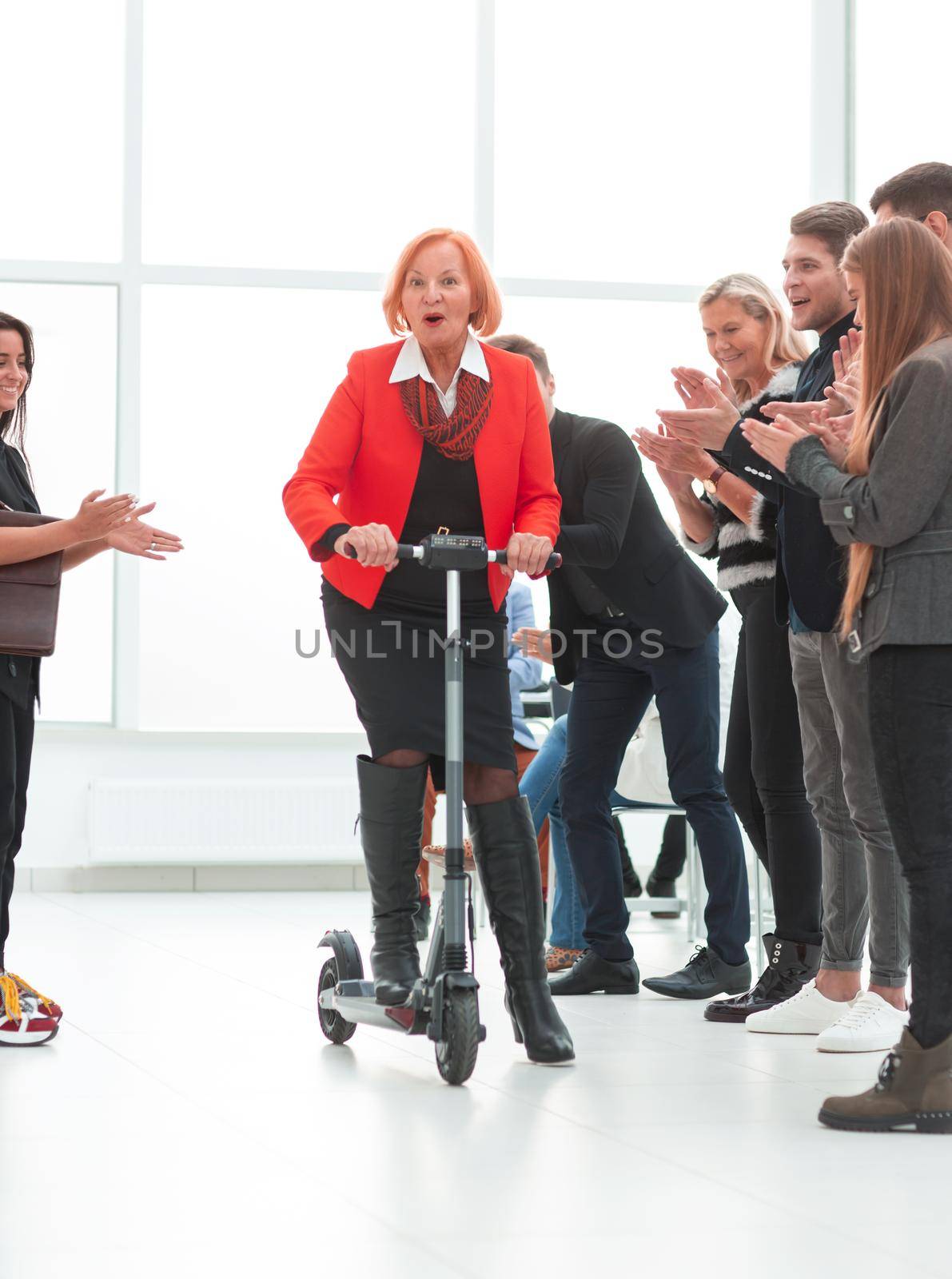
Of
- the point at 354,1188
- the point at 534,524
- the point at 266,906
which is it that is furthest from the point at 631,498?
the point at 266,906

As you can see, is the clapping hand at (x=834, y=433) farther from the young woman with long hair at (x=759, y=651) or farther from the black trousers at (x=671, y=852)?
the black trousers at (x=671, y=852)

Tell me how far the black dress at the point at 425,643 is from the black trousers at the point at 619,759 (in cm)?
88

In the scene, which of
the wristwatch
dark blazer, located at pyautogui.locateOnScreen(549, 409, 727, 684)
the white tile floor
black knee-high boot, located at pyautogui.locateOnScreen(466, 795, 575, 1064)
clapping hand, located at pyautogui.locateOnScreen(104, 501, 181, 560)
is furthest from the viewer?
dark blazer, located at pyautogui.locateOnScreen(549, 409, 727, 684)

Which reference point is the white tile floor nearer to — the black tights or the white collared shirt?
the black tights

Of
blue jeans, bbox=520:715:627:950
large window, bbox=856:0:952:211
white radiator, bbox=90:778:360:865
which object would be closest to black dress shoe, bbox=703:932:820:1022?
blue jeans, bbox=520:715:627:950

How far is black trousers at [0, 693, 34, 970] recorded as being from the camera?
2920 millimetres

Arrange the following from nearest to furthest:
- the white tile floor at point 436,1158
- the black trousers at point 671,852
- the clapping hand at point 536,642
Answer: the white tile floor at point 436,1158 < the clapping hand at point 536,642 < the black trousers at point 671,852

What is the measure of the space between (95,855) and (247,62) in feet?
10.3

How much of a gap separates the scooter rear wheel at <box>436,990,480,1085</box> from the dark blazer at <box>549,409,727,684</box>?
1.13 m

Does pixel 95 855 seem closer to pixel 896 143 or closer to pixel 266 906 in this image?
pixel 266 906

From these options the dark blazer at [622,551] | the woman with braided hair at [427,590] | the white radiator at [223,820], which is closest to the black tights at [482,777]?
the woman with braided hair at [427,590]

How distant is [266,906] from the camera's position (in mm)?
5785

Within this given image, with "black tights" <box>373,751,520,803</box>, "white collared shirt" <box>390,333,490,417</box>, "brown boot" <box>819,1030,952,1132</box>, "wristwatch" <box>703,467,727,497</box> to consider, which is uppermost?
"white collared shirt" <box>390,333,490,417</box>

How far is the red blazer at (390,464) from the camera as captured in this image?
2.75 metres
